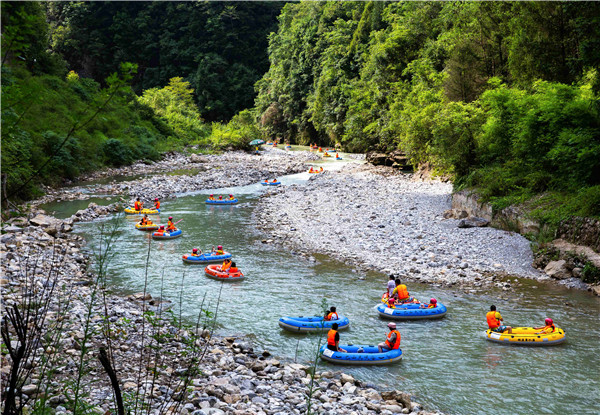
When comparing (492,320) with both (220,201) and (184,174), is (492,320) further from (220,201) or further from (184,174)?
(184,174)

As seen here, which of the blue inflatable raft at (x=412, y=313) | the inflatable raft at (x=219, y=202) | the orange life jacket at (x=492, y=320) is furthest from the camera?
the inflatable raft at (x=219, y=202)

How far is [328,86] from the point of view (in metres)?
54.7

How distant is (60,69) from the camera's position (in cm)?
4194

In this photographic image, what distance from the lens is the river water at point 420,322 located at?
29.0 feet

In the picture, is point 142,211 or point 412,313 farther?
point 142,211

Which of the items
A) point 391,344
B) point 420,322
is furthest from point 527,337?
point 391,344

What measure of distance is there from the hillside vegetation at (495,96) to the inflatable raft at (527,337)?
5949 millimetres

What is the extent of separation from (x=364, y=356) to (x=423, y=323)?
2627 millimetres

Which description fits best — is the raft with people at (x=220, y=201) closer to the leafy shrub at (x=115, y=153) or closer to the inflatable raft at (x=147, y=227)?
the inflatable raft at (x=147, y=227)

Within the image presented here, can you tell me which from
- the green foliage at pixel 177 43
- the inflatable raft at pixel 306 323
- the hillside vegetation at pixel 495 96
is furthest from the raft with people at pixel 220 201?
the green foliage at pixel 177 43

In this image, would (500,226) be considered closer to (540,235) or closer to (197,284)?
(540,235)

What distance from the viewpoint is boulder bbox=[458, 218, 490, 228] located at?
18.8 meters

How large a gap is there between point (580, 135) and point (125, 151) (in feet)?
105

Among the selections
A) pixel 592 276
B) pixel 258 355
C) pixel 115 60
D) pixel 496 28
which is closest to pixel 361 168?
pixel 496 28
